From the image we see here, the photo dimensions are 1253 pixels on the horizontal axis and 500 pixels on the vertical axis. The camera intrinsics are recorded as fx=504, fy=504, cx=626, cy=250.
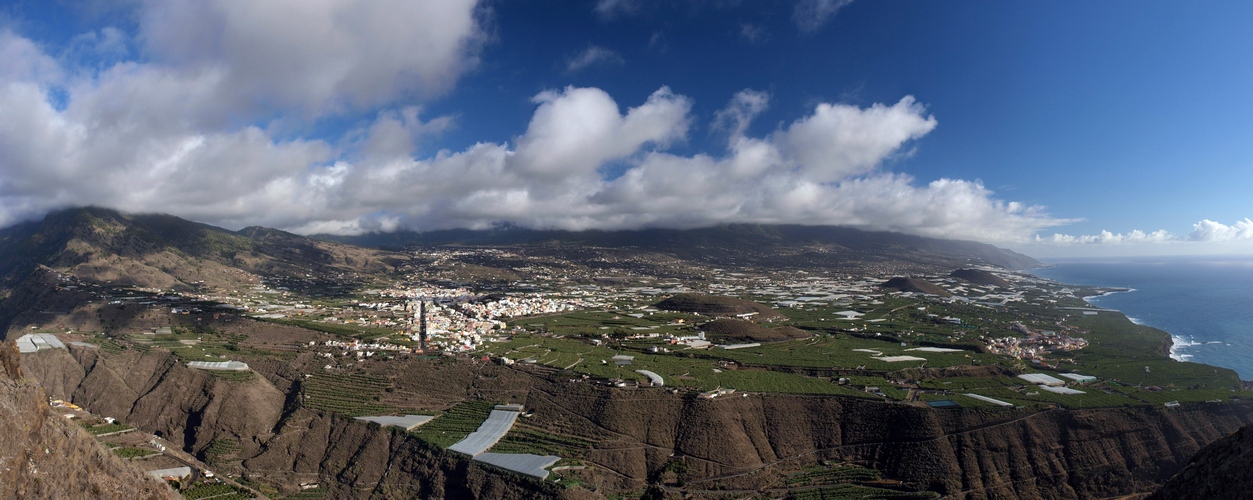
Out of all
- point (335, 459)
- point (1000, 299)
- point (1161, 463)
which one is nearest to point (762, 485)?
point (1161, 463)

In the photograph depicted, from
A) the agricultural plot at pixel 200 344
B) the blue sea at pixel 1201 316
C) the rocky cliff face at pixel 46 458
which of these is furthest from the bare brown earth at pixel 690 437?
the blue sea at pixel 1201 316

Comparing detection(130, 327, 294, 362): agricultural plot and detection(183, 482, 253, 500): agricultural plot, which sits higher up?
detection(130, 327, 294, 362): agricultural plot

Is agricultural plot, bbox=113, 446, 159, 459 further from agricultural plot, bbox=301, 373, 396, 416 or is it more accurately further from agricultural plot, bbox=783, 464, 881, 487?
agricultural plot, bbox=783, 464, 881, 487

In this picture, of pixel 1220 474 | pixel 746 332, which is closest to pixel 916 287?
pixel 746 332

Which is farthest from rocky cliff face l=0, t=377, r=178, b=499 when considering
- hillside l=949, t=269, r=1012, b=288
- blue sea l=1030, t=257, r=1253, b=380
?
hillside l=949, t=269, r=1012, b=288

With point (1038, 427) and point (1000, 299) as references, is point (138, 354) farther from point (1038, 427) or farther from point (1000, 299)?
point (1000, 299)

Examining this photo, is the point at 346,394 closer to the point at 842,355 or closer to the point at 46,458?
the point at 46,458
